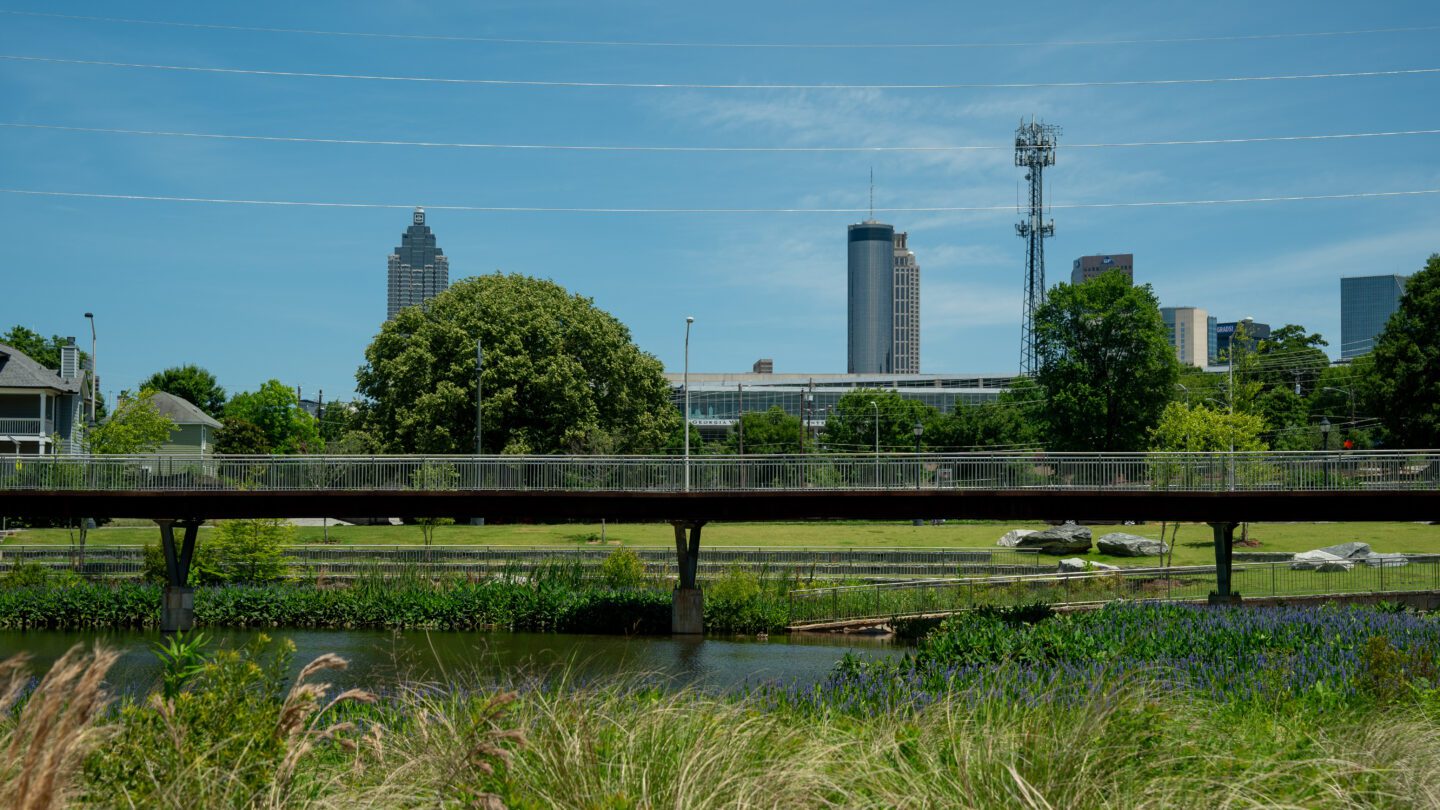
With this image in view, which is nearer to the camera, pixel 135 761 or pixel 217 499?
pixel 135 761

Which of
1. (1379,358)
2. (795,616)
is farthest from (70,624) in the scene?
(1379,358)

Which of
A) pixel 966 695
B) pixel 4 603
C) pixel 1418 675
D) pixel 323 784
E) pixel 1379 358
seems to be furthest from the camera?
pixel 1379 358

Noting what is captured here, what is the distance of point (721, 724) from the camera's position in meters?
8.93

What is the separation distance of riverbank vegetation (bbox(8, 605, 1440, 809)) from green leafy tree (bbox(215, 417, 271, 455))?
68102 mm

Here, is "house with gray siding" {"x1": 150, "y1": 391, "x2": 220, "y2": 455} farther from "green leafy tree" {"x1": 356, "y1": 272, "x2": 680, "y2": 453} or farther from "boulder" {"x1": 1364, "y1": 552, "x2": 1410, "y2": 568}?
"boulder" {"x1": 1364, "y1": 552, "x2": 1410, "y2": 568}

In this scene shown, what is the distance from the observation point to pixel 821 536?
59000mm

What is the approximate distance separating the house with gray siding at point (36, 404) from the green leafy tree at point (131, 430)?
5651 millimetres

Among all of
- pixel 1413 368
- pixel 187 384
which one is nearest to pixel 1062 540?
pixel 1413 368

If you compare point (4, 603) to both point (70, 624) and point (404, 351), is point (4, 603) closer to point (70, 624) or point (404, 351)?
point (70, 624)

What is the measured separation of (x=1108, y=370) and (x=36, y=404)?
5572 centimetres

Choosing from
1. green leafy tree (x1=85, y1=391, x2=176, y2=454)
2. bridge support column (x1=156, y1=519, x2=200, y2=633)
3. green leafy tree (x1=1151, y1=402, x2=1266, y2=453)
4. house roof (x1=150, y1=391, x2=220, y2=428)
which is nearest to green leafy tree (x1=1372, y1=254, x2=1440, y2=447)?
green leafy tree (x1=1151, y1=402, x2=1266, y2=453)

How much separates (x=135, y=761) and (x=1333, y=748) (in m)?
7.56

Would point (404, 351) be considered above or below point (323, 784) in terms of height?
above

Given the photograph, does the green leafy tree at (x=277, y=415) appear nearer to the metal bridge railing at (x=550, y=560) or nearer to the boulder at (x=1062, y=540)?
the metal bridge railing at (x=550, y=560)
